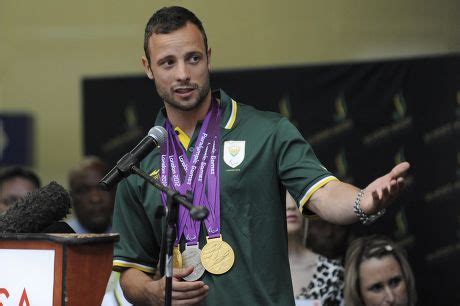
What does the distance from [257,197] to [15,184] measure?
3939mm

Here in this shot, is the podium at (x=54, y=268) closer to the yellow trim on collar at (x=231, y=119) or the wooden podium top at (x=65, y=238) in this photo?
the wooden podium top at (x=65, y=238)

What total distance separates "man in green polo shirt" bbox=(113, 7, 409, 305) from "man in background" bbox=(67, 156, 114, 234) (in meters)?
3.33

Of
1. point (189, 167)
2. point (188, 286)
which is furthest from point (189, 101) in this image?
point (188, 286)

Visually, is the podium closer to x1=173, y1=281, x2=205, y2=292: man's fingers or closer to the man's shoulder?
x1=173, y1=281, x2=205, y2=292: man's fingers

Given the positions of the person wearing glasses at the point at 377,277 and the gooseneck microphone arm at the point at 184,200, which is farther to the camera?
the person wearing glasses at the point at 377,277

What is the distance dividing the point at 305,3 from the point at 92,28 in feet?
6.06

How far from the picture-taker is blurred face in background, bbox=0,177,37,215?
6.99m

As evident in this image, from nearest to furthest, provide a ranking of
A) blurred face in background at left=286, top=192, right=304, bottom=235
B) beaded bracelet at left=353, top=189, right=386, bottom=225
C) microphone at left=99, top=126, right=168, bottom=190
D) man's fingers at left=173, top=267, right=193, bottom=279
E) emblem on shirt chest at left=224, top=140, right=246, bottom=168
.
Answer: beaded bracelet at left=353, top=189, right=386, bottom=225
microphone at left=99, top=126, right=168, bottom=190
man's fingers at left=173, top=267, right=193, bottom=279
emblem on shirt chest at left=224, top=140, right=246, bottom=168
blurred face in background at left=286, top=192, right=304, bottom=235

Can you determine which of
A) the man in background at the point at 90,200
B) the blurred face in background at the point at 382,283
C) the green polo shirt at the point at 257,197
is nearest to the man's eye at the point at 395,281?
the blurred face in background at the point at 382,283

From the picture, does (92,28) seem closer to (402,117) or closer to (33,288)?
(402,117)

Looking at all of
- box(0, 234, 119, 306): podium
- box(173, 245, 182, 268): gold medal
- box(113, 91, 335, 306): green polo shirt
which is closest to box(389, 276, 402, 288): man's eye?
box(113, 91, 335, 306): green polo shirt

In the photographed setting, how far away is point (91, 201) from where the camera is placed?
23.1ft

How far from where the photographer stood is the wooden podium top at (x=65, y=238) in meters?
3.04

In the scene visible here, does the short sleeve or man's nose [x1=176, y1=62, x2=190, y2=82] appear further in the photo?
man's nose [x1=176, y1=62, x2=190, y2=82]
